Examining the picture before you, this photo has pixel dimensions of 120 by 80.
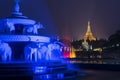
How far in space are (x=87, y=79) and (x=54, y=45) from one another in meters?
4.74

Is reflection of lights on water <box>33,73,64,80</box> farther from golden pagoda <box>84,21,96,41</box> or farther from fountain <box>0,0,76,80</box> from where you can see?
golden pagoda <box>84,21,96,41</box>

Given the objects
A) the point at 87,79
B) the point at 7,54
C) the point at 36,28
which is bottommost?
the point at 87,79

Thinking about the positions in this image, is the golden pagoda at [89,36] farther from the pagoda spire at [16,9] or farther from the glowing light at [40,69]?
the glowing light at [40,69]

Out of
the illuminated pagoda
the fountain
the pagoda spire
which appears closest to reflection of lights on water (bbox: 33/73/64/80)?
the fountain

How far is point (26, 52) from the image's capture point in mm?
23906

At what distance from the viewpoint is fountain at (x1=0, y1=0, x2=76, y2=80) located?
19062 millimetres

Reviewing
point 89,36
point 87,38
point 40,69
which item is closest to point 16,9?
point 40,69

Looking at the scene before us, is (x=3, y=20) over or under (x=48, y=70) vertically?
over

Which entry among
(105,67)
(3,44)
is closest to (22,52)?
(3,44)

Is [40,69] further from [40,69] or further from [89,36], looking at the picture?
[89,36]

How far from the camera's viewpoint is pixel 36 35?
2422 centimetres

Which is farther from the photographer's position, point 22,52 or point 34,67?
point 22,52

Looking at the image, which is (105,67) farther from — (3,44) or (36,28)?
(3,44)

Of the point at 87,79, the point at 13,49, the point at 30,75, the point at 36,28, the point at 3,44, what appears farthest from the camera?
the point at 36,28
